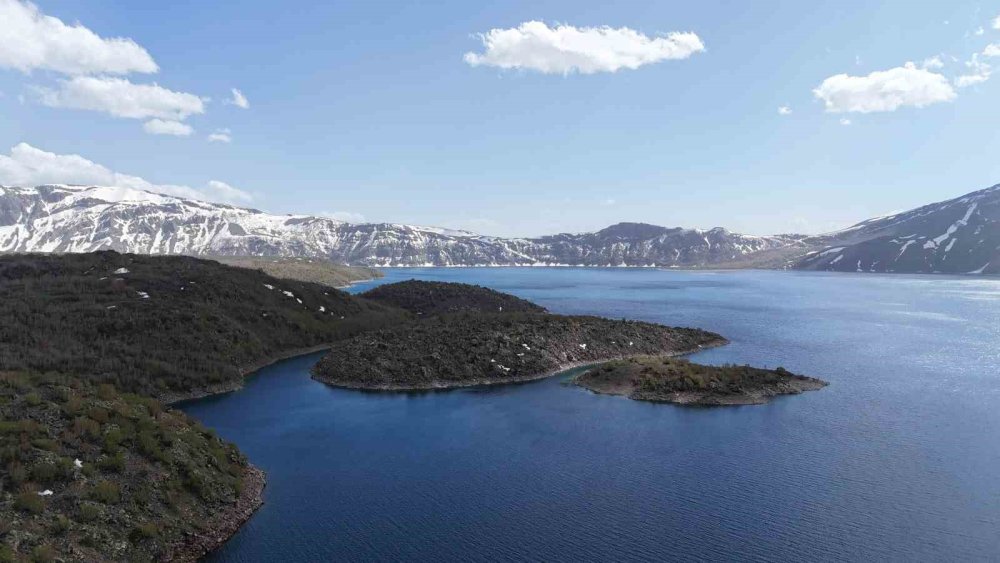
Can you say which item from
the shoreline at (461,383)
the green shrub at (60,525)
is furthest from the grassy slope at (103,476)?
the shoreline at (461,383)

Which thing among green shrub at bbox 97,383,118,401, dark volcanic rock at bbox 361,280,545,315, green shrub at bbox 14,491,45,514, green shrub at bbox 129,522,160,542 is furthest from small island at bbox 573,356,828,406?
dark volcanic rock at bbox 361,280,545,315

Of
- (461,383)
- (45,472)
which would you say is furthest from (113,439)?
(461,383)

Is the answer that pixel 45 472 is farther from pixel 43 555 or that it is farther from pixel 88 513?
pixel 43 555

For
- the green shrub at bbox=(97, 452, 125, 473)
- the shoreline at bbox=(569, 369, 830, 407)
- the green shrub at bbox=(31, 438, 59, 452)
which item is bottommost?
the shoreline at bbox=(569, 369, 830, 407)

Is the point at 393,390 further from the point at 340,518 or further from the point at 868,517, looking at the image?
the point at 868,517

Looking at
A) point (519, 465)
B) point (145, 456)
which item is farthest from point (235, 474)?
point (519, 465)

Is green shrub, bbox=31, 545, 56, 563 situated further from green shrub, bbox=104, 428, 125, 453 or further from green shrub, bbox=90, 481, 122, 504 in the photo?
green shrub, bbox=104, 428, 125, 453

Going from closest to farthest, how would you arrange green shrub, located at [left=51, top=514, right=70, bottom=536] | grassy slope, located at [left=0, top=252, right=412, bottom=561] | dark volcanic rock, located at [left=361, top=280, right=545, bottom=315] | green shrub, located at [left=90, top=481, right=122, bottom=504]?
green shrub, located at [left=51, top=514, right=70, bottom=536]
grassy slope, located at [left=0, top=252, right=412, bottom=561]
green shrub, located at [left=90, top=481, right=122, bottom=504]
dark volcanic rock, located at [left=361, top=280, right=545, bottom=315]
